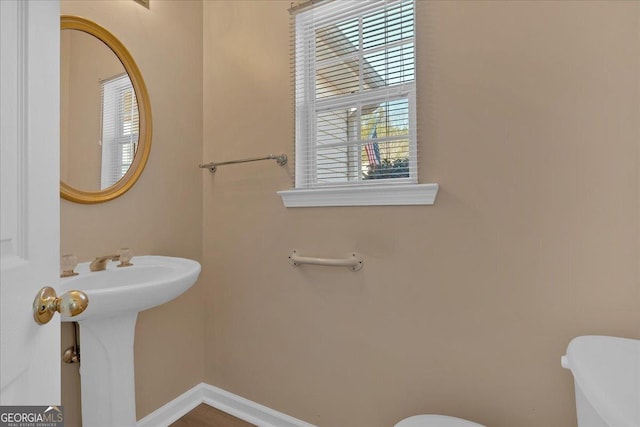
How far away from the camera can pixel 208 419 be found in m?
1.73

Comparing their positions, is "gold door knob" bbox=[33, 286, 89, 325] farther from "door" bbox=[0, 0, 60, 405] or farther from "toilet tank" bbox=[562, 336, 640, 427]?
"toilet tank" bbox=[562, 336, 640, 427]

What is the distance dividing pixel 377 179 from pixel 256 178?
0.67 meters

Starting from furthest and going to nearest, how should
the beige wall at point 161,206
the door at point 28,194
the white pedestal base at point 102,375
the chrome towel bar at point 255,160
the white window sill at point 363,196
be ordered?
the chrome towel bar at point 255,160 → the beige wall at point 161,206 → the white window sill at point 363,196 → the white pedestal base at point 102,375 → the door at point 28,194

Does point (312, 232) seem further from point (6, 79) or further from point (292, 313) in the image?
Answer: point (6, 79)

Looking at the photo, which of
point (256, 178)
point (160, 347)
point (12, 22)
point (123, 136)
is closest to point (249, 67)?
point (256, 178)

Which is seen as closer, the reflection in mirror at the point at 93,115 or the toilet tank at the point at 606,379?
the toilet tank at the point at 606,379

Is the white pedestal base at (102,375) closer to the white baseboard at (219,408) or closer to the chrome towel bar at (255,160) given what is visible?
the white baseboard at (219,408)

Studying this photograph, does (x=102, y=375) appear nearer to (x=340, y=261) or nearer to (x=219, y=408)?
(x=219, y=408)

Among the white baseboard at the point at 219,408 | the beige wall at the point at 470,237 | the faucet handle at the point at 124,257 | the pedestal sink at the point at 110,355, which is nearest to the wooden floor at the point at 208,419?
the white baseboard at the point at 219,408

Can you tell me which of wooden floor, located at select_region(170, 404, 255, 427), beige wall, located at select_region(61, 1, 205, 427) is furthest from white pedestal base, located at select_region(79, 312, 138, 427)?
wooden floor, located at select_region(170, 404, 255, 427)

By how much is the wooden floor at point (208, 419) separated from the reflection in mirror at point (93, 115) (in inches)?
50.7

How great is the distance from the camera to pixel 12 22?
1.50 feet

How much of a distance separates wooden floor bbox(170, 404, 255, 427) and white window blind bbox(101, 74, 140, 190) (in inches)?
50.7

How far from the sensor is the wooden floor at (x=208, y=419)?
5.52 ft
